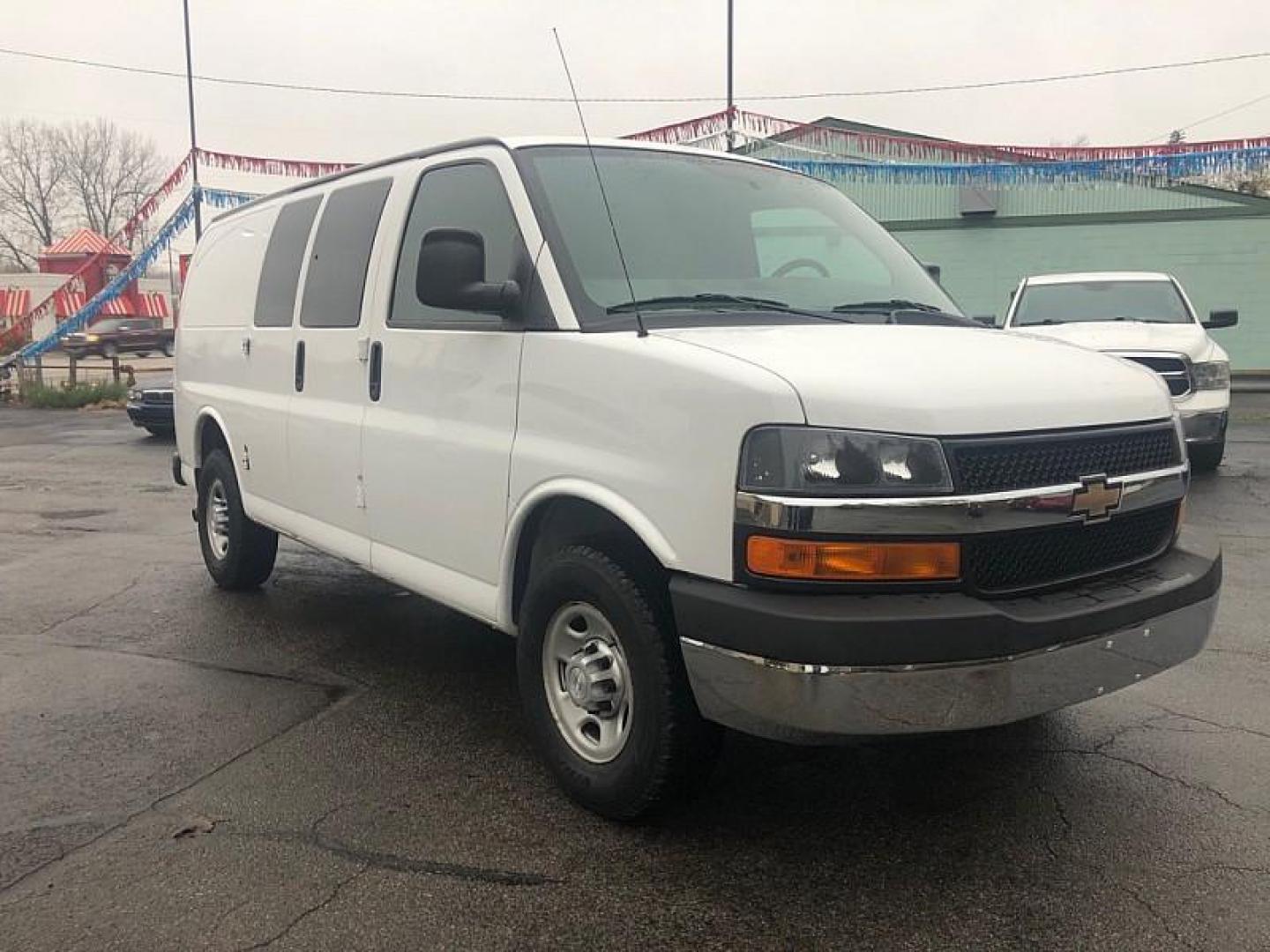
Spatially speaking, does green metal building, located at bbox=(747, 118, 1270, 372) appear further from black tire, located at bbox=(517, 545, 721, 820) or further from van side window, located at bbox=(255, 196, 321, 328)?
black tire, located at bbox=(517, 545, 721, 820)

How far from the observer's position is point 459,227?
398 centimetres

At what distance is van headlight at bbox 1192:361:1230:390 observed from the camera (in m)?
8.86

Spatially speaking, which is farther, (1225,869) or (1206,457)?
(1206,457)

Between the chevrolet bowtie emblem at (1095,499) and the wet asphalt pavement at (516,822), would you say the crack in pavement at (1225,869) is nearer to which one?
the wet asphalt pavement at (516,822)

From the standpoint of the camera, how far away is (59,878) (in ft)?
9.80

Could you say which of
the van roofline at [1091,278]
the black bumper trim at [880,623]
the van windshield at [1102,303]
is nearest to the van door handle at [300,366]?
the black bumper trim at [880,623]

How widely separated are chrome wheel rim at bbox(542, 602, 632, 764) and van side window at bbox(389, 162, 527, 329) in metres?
1.04

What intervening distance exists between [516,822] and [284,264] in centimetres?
317

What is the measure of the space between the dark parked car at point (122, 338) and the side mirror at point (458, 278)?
36281 mm

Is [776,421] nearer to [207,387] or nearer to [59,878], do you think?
[59,878]

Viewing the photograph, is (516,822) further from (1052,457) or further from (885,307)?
(885,307)

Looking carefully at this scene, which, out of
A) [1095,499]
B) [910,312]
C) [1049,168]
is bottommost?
[1095,499]

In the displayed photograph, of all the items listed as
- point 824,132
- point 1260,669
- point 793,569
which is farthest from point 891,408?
point 824,132

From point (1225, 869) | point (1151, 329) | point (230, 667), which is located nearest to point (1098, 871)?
point (1225, 869)
